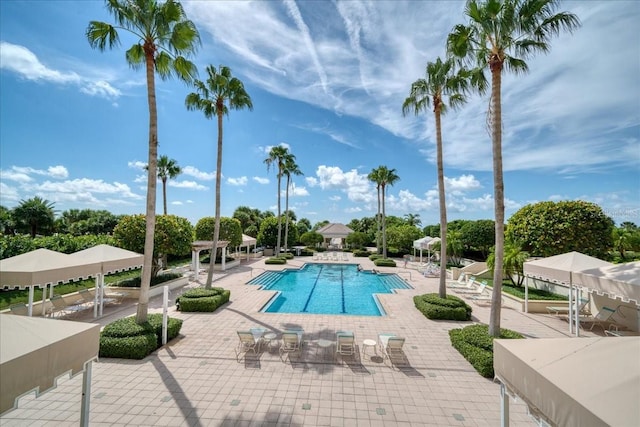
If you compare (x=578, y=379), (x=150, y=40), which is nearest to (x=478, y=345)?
(x=578, y=379)

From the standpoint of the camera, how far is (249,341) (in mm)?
8539

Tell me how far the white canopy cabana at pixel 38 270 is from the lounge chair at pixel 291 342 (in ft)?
27.3

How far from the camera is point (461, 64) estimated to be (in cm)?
958

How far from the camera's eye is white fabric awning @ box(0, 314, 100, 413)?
9.41 feet

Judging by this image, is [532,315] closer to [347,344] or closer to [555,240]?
[555,240]

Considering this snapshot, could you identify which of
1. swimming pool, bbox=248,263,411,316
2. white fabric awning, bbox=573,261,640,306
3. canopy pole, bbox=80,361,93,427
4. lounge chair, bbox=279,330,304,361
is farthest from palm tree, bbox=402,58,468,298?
canopy pole, bbox=80,361,93,427

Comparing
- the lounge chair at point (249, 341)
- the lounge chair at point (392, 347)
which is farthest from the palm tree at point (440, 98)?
the lounge chair at point (249, 341)

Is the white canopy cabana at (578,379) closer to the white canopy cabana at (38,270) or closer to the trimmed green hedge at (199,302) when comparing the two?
the trimmed green hedge at (199,302)

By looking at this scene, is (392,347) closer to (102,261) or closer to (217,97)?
(102,261)

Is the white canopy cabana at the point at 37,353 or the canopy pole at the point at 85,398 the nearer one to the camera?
the white canopy cabana at the point at 37,353

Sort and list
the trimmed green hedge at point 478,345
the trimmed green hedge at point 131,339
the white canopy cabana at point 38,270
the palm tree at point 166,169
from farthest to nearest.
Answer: the palm tree at point 166,169
the white canopy cabana at point 38,270
the trimmed green hedge at point 131,339
the trimmed green hedge at point 478,345

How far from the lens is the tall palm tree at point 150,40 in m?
8.79

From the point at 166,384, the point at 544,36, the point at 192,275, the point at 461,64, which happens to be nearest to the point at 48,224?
the point at 192,275

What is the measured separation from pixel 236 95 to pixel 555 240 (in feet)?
66.2
